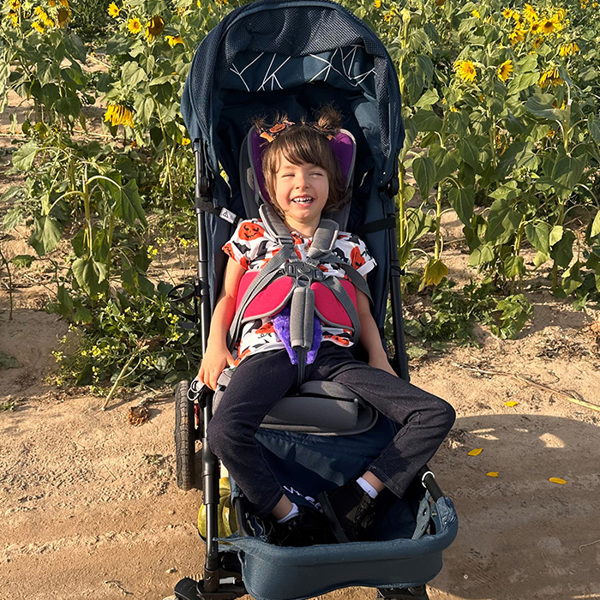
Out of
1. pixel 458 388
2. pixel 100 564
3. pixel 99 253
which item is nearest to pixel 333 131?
pixel 99 253

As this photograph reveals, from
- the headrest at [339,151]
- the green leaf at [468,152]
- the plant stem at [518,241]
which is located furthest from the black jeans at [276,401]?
the plant stem at [518,241]

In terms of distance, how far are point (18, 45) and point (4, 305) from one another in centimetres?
157

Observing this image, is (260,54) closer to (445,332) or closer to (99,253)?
(99,253)

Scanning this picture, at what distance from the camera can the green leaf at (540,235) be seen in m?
4.50

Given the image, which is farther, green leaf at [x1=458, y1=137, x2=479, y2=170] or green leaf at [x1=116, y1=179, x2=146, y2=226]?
green leaf at [x1=458, y1=137, x2=479, y2=170]

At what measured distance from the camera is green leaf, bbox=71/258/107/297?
12.9 ft

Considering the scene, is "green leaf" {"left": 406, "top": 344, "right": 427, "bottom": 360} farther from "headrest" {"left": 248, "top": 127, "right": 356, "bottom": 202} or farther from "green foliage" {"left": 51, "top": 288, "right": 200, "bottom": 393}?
"headrest" {"left": 248, "top": 127, "right": 356, "bottom": 202}

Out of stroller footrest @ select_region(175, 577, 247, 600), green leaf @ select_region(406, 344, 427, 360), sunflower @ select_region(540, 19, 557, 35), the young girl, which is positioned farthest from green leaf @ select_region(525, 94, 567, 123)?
stroller footrest @ select_region(175, 577, 247, 600)

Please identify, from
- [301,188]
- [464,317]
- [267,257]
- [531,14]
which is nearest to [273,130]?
[301,188]

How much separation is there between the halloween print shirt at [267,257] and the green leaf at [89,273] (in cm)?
103

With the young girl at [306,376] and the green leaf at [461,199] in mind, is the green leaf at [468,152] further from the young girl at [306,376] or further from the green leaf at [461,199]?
the young girl at [306,376]

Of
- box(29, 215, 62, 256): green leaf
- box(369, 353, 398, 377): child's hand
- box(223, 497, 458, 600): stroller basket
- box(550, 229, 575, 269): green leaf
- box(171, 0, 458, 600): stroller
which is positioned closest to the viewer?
box(223, 497, 458, 600): stroller basket

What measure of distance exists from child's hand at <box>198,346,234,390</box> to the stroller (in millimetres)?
82

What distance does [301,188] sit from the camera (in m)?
3.11
